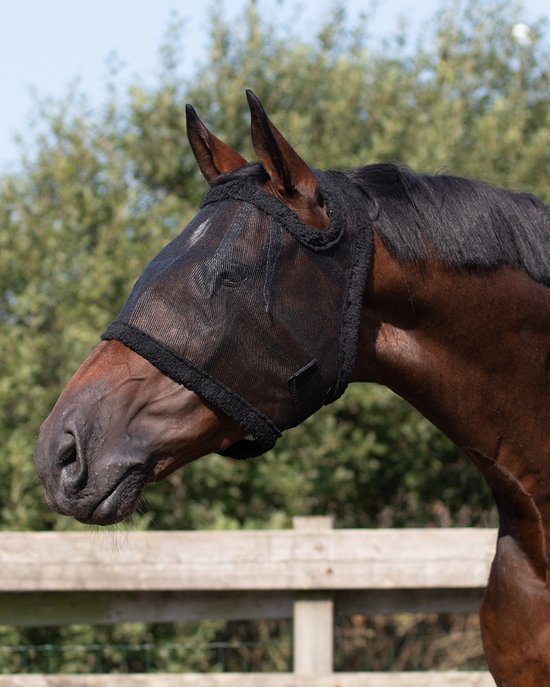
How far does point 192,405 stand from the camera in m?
1.96

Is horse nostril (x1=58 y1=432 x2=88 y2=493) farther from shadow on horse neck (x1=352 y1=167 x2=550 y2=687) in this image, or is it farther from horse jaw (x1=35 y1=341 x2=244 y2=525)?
shadow on horse neck (x1=352 y1=167 x2=550 y2=687)

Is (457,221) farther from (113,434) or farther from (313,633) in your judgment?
(313,633)

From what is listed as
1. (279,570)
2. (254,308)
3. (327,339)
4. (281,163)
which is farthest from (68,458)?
(279,570)

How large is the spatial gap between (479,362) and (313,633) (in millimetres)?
1966

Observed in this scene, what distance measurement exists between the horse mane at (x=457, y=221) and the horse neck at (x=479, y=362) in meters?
0.03

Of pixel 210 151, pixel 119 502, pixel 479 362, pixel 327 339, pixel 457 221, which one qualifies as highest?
pixel 210 151

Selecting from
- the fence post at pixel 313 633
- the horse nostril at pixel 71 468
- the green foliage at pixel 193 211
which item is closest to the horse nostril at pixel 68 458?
the horse nostril at pixel 71 468

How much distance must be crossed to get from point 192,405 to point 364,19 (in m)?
6.78

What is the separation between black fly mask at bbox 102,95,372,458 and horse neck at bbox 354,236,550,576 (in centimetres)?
13

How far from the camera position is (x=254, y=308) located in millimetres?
1986

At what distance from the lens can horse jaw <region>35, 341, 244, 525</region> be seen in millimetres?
1867

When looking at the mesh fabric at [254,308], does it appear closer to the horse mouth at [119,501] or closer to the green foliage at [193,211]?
the horse mouth at [119,501]

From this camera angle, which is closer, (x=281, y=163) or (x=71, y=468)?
(x=71, y=468)

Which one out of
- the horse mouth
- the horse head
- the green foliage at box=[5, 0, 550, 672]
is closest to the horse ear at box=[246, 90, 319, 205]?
the horse head
